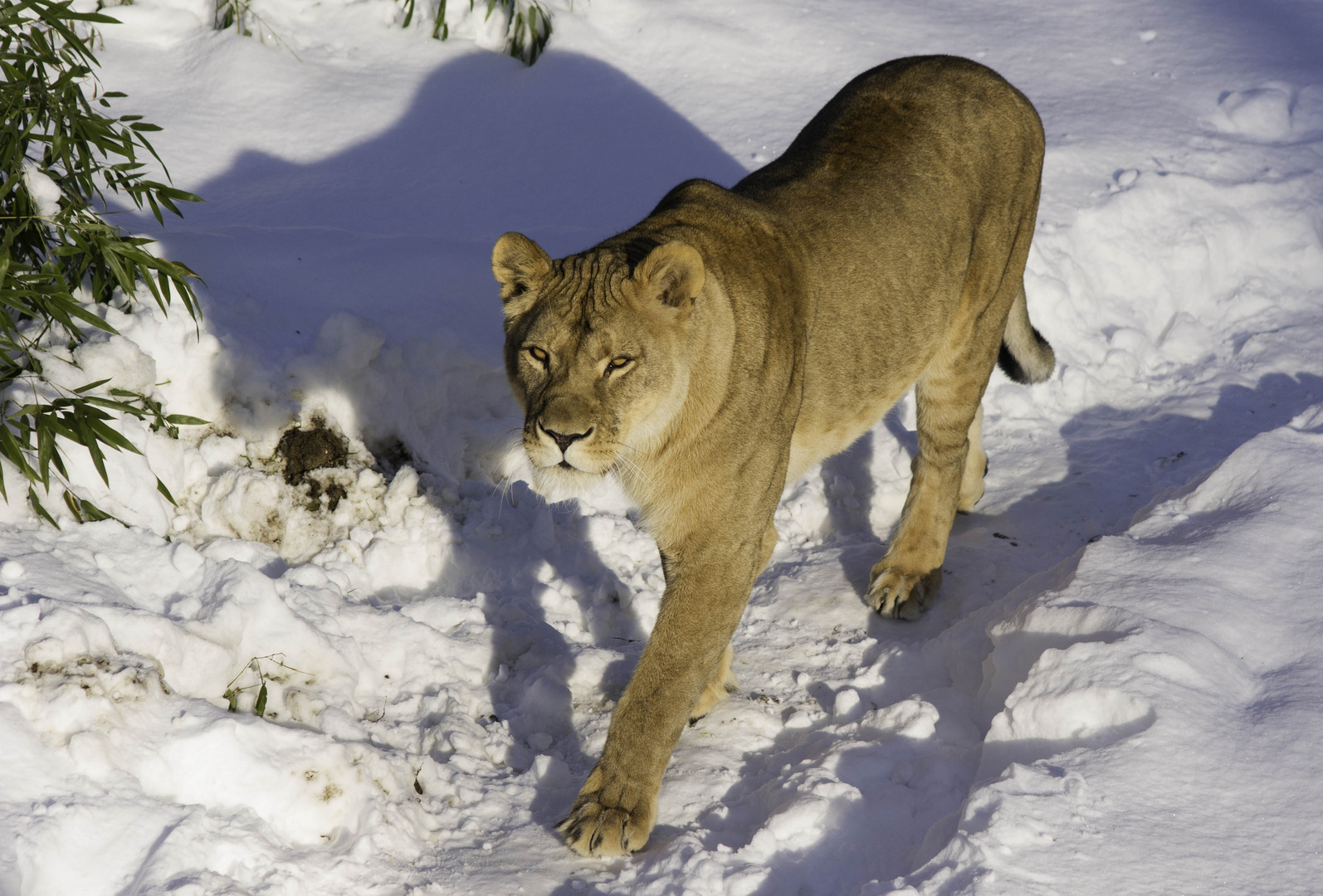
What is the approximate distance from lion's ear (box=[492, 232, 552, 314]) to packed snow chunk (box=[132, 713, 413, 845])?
4.80ft

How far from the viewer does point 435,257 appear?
230 inches

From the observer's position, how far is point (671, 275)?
10.7ft

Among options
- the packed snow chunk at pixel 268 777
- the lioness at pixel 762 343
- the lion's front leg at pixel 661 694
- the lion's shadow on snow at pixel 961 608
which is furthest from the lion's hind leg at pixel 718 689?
the packed snow chunk at pixel 268 777

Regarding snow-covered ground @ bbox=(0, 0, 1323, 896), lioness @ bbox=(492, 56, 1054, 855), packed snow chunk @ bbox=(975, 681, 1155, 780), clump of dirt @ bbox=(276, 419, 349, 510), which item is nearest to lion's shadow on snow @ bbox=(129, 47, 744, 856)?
snow-covered ground @ bbox=(0, 0, 1323, 896)

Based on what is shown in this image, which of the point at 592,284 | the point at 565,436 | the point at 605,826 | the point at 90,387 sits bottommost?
the point at 605,826

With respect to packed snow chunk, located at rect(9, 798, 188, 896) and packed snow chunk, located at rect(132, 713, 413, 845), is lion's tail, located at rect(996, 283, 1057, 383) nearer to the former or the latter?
packed snow chunk, located at rect(132, 713, 413, 845)

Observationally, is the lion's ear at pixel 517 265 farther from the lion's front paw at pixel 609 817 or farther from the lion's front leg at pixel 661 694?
the lion's front paw at pixel 609 817

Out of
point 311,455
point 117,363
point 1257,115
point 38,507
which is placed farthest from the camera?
point 1257,115

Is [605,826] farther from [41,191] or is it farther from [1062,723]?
[41,191]

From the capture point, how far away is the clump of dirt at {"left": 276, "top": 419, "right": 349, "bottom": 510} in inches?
184

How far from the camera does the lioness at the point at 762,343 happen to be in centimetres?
328

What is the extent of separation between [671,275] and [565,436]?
1.88 feet

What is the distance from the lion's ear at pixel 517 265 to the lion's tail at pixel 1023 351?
2.85 metres

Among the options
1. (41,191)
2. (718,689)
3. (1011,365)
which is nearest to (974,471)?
(1011,365)
